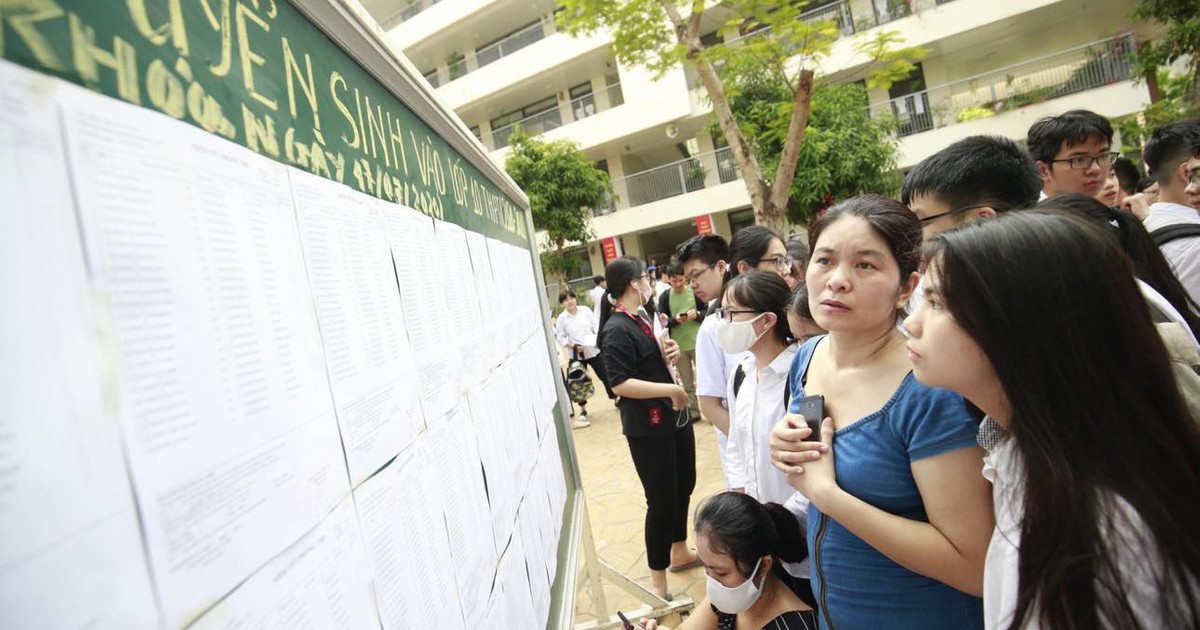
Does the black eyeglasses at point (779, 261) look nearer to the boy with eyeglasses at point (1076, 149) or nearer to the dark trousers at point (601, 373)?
the dark trousers at point (601, 373)

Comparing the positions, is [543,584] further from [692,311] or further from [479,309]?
[692,311]

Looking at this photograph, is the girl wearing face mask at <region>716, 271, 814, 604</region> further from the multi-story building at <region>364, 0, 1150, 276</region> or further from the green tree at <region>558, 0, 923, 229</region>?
the multi-story building at <region>364, 0, 1150, 276</region>

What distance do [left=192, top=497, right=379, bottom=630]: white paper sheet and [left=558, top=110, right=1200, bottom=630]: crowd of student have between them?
0.87m

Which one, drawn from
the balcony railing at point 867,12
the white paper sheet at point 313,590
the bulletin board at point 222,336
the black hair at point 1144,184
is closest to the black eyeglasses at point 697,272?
the bulletin board at point 222,336

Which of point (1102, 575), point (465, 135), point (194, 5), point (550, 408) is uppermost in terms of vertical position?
point (465, 135)

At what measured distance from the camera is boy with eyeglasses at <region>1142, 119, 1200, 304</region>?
1880 mm

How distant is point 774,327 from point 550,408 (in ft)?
2.60

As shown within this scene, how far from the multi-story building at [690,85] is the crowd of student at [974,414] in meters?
7.89

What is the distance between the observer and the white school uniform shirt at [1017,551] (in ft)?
2.36

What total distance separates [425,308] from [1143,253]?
1.94 metres

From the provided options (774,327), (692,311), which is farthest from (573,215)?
(774,327)

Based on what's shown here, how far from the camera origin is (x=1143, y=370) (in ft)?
2.63

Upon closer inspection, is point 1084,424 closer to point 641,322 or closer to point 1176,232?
point 1176,232

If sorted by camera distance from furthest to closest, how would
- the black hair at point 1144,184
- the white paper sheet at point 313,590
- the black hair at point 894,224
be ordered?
the black hair at point 1144,184 → the black hair at point 894,224 → the white paper sheet at point 313,590
